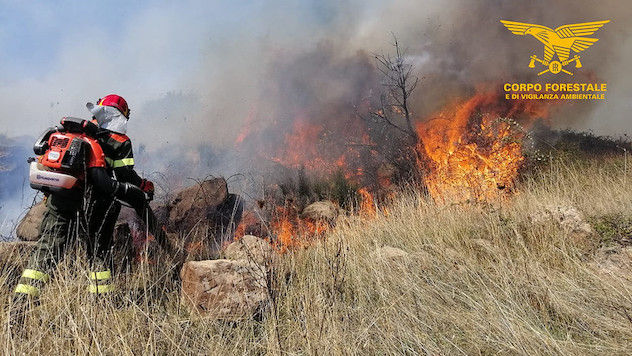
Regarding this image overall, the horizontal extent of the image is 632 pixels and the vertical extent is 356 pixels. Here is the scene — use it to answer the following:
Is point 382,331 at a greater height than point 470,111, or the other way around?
point 470,111

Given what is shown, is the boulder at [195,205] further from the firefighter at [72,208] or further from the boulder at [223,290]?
the boulder at [223,290]

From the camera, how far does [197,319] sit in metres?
2.53

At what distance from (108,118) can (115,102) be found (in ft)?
0.70

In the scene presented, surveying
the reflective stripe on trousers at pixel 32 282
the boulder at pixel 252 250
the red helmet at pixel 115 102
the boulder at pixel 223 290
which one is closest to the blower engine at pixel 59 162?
the red helmet at pixel 115 102

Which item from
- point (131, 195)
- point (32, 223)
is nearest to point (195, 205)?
point (32, 223)

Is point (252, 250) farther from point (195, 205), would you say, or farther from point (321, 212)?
Answer: point (321, 212)

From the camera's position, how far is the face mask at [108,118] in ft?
11.7

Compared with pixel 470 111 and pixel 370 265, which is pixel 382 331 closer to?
pixel 370 265

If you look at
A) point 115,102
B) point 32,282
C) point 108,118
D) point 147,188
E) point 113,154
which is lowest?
point 32,282

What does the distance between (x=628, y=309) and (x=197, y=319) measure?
3.27 meters

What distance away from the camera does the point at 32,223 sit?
4793 millimetres

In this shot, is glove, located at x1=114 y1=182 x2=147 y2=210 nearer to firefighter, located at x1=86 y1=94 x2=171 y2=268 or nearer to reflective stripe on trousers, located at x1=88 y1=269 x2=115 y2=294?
firefighter, located at x1=86 y1=94 x2=171 y2=268

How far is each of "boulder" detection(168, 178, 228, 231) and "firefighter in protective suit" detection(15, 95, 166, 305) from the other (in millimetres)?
2853

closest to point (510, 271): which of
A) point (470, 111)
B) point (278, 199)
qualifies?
point (278, 199)
